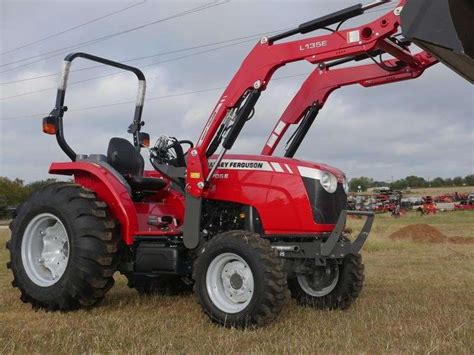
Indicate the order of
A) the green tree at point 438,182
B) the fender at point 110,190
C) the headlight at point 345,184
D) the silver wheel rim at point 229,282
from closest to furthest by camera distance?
the silver wheel rim at point 229,282 < the fender at point 110,190 < the headlight at point 345,184 < the green tree at point 438,182

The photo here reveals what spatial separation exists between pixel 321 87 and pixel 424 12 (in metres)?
2.30

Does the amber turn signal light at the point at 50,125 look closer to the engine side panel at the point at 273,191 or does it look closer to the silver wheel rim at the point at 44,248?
the silver wheel rim at the point at 44,248

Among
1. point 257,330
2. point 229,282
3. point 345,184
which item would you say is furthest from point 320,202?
point 257,330

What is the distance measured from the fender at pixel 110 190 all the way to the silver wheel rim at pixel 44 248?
0.53 metres

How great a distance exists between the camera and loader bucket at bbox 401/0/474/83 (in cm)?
408

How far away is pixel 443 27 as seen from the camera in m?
4.07

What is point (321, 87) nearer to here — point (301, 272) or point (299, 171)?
point (299, 171)

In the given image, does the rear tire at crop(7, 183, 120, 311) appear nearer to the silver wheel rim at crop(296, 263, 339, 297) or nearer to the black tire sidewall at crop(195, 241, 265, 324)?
the black tire sidewall at crop(195, 241, 265, 324)

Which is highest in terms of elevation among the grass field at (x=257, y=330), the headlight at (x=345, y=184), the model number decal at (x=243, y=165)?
the model number decal at (x=243, y=165)

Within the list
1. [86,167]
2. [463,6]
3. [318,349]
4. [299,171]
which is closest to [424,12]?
[463,6]

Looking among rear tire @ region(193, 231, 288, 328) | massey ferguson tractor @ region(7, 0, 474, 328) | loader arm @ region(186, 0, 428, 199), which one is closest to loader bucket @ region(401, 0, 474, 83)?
massey ferguson tractor @ region(7, 0, 474, 328)

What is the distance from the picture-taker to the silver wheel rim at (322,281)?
6008 mm

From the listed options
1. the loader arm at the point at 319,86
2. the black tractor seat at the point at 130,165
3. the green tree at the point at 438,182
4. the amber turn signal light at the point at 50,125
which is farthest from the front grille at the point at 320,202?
the green tree at the point at 438,182

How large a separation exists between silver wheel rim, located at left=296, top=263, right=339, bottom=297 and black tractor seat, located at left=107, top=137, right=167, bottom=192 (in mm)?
1861
